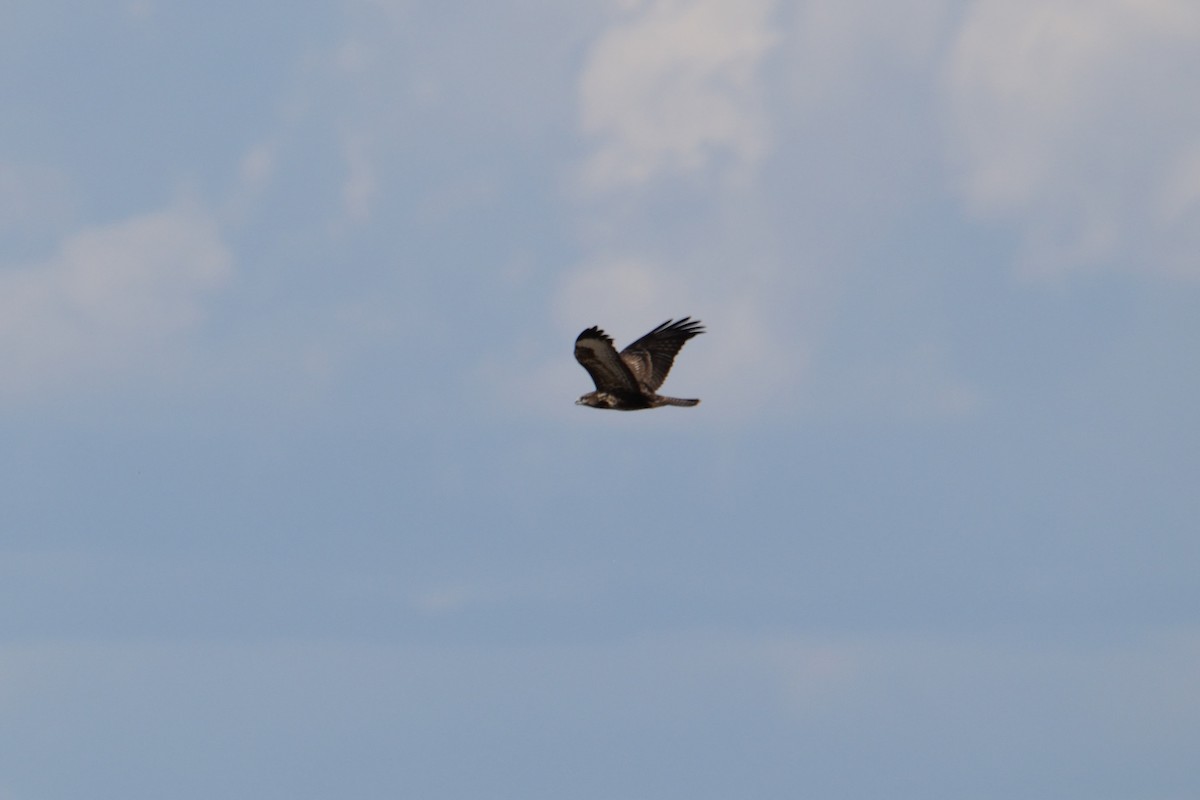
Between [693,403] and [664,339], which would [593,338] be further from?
[664,339]

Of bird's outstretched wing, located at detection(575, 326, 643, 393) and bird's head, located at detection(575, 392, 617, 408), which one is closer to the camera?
bird's outstretched wing, located at detection(575, 326, 643, 393)

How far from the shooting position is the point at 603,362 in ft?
157

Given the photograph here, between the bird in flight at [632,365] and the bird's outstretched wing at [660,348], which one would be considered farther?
the bird's outstretched wing at [660,348]

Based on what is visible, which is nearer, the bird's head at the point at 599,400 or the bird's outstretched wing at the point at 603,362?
the bird's outstretched wing at the point at 603,362

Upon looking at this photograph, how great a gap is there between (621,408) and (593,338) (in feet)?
14.8

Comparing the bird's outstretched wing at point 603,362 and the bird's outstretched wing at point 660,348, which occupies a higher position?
the bird's outstretched wing at point 660,348

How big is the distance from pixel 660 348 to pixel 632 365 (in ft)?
4.13

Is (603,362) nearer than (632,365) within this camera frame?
Yes

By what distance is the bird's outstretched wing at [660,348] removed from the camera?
53.1m

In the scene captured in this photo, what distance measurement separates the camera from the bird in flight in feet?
155

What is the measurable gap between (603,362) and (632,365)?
4.85 meters

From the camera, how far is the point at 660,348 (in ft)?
176

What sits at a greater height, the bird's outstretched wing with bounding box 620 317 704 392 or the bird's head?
the bird's outstretched wing with bounding box 620 317 704 392

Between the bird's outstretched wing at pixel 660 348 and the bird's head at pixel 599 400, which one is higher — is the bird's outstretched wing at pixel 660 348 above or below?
above
